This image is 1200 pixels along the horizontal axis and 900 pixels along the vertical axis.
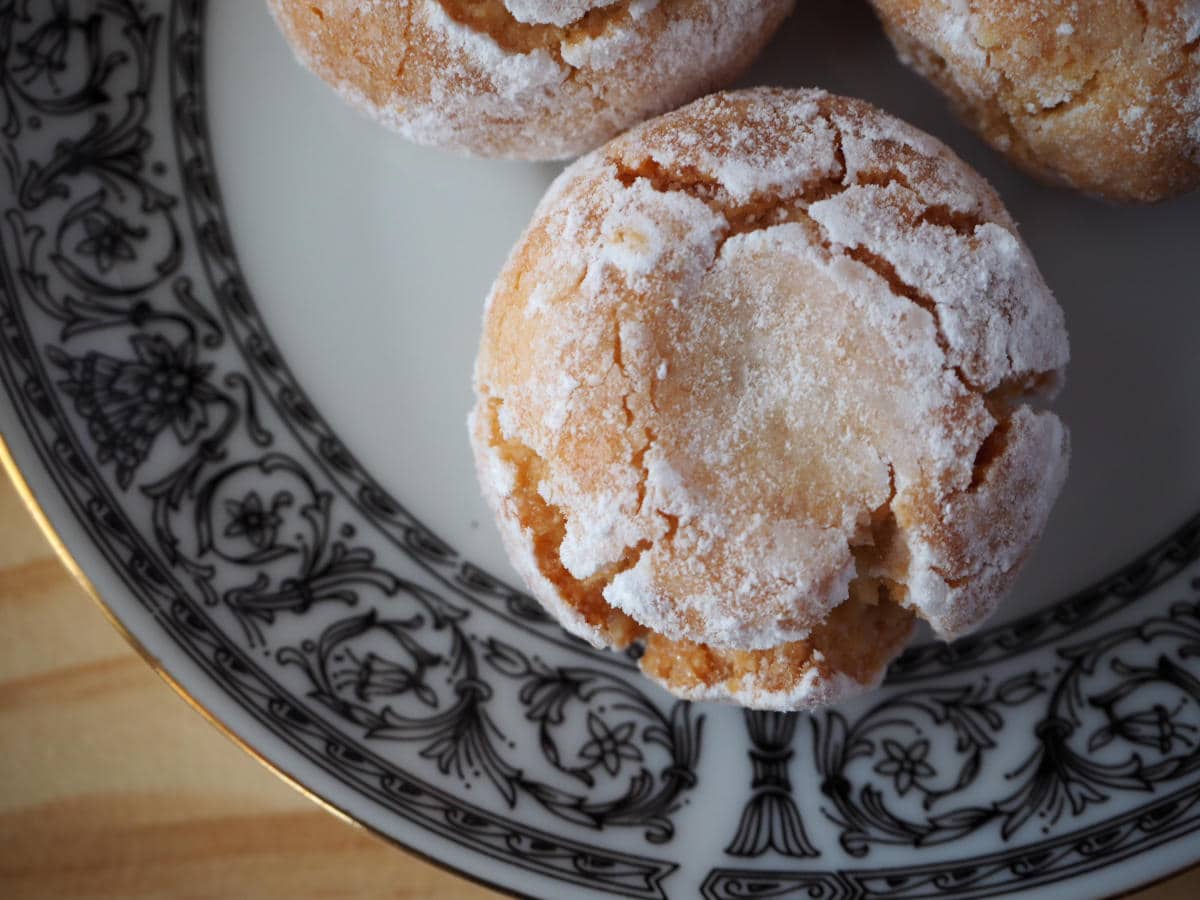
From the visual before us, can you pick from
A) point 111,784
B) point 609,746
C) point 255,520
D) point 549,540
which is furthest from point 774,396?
point 111,784

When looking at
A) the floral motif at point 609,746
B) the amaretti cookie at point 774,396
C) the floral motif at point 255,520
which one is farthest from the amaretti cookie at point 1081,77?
the floral motif at point 255,520

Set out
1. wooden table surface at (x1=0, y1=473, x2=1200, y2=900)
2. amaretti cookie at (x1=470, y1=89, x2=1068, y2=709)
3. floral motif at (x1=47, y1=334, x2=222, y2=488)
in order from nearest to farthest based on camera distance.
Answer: amaretti cookie at (x1=470, y1=89, x2=1068, y2=709) < floral motif at (x1=47, y1=334, x2=222, y2=488) < wooden table surface at (x1=0, y1=473, x2=1200, y2=900)

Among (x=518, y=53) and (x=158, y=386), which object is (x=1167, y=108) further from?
(x=158, y=386)

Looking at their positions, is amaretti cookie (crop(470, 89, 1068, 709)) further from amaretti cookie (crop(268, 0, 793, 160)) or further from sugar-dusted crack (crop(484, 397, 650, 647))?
amaretti cookie (crop(268, 0, 793, 160))

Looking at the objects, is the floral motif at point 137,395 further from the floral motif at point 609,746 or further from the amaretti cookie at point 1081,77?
the amaretti cookie at point 1081,77

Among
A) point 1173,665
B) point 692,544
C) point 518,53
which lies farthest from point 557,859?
point 518,53

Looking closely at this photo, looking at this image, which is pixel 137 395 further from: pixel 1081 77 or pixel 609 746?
pixel 1081 77

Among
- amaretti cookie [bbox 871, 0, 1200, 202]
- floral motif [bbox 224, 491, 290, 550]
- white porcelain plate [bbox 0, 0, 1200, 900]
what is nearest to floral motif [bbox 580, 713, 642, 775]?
white porcelain plate [bbox 0, 0, 1200, 900]
